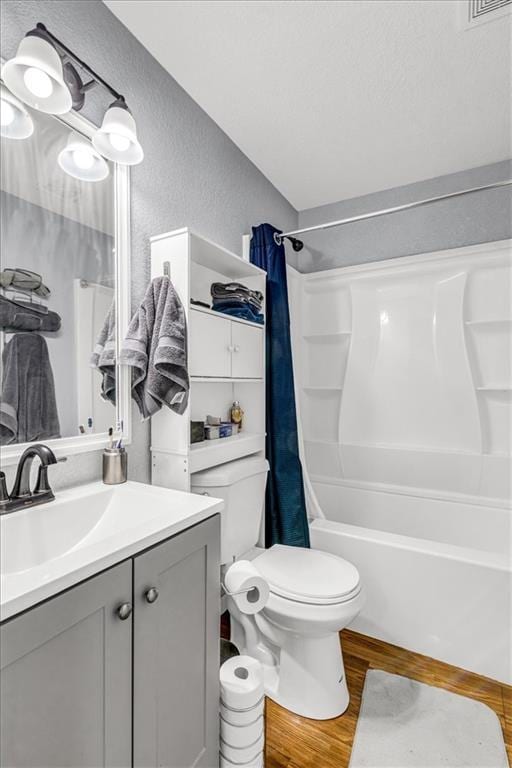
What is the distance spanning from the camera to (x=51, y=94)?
104 centimetres

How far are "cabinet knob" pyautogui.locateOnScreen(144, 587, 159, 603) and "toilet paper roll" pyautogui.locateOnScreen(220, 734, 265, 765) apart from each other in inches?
26.5

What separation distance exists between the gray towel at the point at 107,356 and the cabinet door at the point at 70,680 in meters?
0.66

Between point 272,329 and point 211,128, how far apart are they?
1.00 meters

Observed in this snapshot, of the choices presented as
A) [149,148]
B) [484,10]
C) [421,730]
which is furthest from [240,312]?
[421,730]

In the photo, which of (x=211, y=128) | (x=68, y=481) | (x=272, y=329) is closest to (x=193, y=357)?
(x=68, y=481)

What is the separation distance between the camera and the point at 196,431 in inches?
63.3

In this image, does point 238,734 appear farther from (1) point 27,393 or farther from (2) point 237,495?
(1) point 27,393

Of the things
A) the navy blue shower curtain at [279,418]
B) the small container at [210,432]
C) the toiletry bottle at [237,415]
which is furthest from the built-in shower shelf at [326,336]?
the small container at [210,432]

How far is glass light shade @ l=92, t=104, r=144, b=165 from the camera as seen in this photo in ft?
3.84

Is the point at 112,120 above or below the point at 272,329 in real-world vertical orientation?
above

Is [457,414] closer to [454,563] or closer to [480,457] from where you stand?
[480,457]

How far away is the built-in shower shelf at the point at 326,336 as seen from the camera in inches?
107

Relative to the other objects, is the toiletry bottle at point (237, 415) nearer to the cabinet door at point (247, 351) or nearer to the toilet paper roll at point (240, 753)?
the cabinet door at point (247, 351)

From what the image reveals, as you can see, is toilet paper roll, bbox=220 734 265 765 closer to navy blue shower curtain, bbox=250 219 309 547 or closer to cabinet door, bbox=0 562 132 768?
cabinet door, bbox=0 562 132 768
